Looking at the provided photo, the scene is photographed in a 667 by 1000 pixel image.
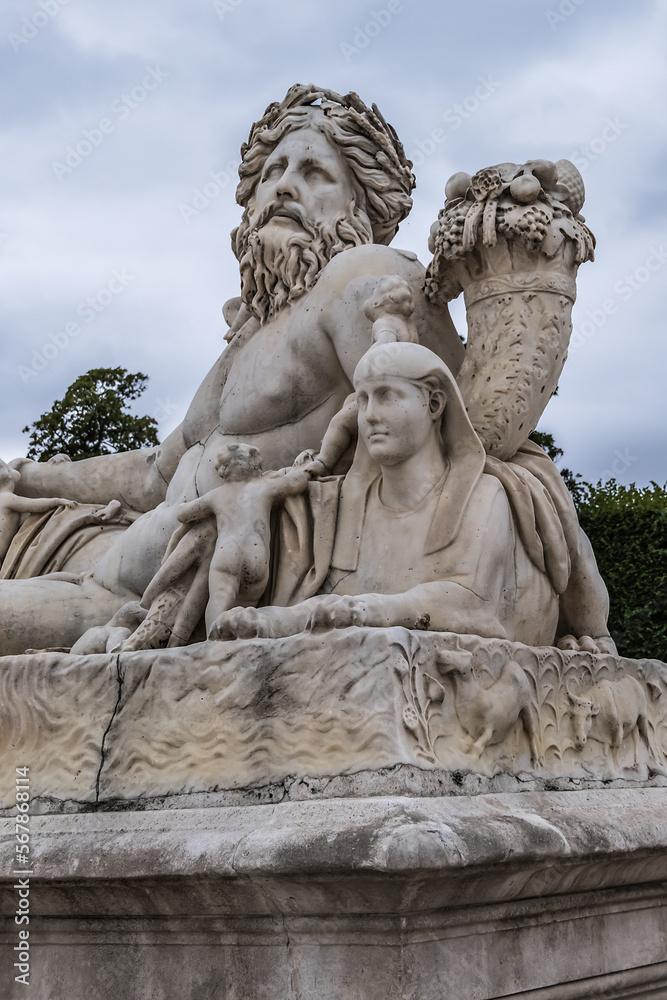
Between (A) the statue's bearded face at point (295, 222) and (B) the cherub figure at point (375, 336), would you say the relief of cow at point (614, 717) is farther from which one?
(A) the statue's bearded face at point (295, 222)

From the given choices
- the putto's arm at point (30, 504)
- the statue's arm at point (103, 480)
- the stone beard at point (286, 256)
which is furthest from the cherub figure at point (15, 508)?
the stone beard at point (286, 256)

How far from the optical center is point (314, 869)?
8.68 feet

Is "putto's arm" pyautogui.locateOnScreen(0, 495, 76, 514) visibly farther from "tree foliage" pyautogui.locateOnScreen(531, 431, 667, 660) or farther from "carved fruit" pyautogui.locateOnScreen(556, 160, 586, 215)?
"tree foliage" pyautogui.locateOnScreen(531, 431, 667, 660)

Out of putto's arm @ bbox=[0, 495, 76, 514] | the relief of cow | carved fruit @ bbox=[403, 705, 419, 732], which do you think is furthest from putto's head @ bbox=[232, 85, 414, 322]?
carved fruit @ bbox=[403, 705, 419, 732]

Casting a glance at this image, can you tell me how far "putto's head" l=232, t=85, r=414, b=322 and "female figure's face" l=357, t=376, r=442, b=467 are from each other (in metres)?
1.15

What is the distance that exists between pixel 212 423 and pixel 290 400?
1.78 ft

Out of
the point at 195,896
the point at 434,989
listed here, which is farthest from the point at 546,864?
the point at 195,896

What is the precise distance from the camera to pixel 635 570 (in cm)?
1023

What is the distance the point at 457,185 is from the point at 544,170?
0.34 metres

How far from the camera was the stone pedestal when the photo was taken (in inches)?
105

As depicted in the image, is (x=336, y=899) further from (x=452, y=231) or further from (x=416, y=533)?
(x=452, y=231)

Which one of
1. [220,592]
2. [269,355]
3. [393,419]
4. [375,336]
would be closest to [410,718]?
[220,592]

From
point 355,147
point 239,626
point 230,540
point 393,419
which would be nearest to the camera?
point 239,626

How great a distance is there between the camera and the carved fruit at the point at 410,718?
2932 mm
